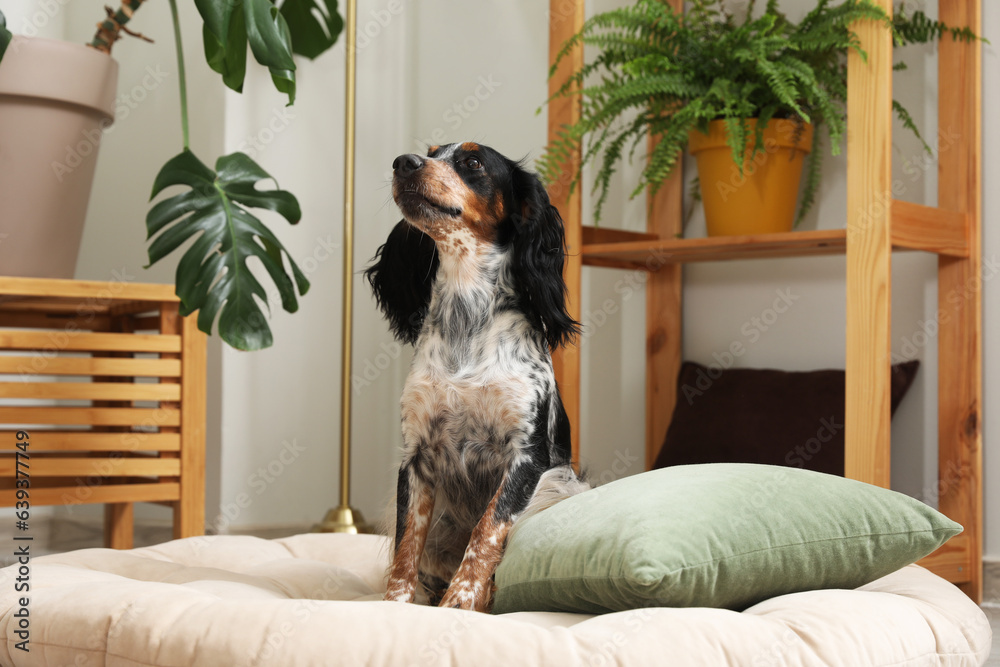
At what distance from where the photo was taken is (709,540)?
1.19 metres

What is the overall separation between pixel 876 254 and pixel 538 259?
2.89 ft

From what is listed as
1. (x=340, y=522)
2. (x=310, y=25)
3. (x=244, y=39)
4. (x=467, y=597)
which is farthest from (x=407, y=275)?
(x=310, y=25)

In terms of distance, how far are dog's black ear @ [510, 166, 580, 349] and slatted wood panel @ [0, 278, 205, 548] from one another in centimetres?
120

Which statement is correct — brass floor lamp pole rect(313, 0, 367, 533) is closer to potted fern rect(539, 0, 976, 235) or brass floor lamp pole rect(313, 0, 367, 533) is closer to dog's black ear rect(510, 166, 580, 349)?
potted fern rect(539, 0, 976, 235)

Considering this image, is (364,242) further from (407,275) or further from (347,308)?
(407,275)

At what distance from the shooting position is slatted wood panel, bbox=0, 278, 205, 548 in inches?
87.7

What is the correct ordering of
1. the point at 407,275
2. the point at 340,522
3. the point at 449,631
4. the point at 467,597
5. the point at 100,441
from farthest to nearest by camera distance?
the point at 340,522, the point at 100,441, the point at 407,275, the point at 467,597, the point at 449,631

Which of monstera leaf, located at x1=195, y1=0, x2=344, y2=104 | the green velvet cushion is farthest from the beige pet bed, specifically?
monstera leaf, located at x1=195, y1=0, x2=344, y2=104

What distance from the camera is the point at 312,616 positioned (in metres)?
1.05

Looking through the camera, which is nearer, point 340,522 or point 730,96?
point 730,96

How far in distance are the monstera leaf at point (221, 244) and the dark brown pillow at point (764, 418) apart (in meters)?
1.11

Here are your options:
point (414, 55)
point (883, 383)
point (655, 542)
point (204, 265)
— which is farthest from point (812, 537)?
point (414, 55)

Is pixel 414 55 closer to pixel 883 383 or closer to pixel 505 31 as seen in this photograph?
pixel 505 31

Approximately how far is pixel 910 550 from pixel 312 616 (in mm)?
841
